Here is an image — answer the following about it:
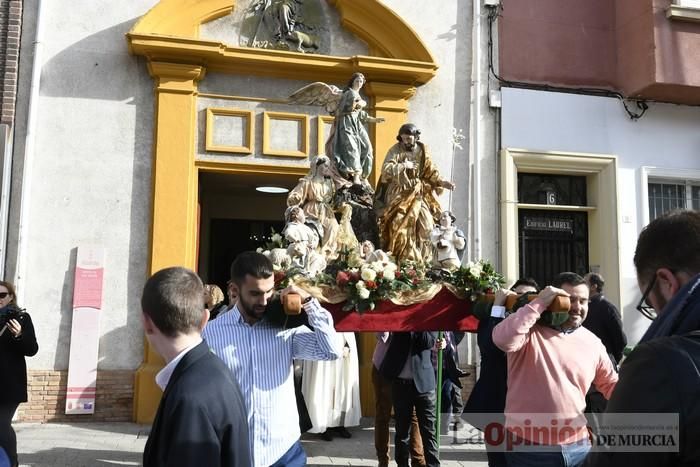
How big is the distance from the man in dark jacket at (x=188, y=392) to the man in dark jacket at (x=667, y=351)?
106 cm

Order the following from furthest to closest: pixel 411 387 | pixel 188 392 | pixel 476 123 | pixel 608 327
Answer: pixel 476 123, pixel 608 327, pixel 411 387, pixel 188 392

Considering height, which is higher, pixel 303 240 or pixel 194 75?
pixel 194 75

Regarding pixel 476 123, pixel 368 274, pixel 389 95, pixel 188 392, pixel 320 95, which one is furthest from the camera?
pixel 476 123

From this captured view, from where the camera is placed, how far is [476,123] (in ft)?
32.6

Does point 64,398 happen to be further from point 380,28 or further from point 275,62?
point 380,28

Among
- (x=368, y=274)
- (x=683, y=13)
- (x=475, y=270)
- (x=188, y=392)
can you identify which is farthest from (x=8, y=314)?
(x=683, y=13)

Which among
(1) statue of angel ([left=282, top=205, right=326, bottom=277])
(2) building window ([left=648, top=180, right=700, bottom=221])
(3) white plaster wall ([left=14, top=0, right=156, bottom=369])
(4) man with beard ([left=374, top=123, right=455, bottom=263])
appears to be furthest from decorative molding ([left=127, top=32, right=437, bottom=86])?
(2) building window ([left=648, top=180, right=700, bottom=221])

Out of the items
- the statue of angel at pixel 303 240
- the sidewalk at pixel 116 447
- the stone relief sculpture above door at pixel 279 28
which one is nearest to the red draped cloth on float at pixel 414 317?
the statue of angel at pixel 303 240

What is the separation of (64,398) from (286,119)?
4.73 meters

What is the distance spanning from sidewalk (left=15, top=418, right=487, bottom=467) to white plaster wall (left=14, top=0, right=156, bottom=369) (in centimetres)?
86

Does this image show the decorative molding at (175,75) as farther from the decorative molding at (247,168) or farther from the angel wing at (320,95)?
the angel wing at (320,95)

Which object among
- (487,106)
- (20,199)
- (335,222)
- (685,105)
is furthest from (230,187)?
(685,105)

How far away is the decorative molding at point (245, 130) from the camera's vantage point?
9188 mm

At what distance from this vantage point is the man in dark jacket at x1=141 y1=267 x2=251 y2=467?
76.3 inches
